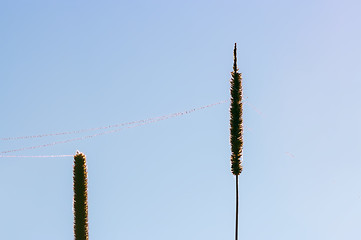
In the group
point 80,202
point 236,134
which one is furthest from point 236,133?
point 80,202

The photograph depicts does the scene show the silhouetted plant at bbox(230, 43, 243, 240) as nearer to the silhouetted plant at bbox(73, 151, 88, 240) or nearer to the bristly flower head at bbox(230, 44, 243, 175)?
the bristly flower head at bbox(230, 44, 243, 175)

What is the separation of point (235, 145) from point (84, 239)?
932 cm

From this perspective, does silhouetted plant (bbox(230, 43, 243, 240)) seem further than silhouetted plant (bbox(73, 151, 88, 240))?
Yes

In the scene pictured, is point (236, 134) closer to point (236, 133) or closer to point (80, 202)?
point (236, 133)

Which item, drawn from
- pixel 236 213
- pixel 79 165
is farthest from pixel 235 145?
pixel 79 165

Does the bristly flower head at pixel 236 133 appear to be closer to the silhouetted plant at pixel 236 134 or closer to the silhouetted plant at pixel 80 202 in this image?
the silhouetted plant at pixel 236 134

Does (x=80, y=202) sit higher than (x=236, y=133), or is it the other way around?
(x=236, y=133)

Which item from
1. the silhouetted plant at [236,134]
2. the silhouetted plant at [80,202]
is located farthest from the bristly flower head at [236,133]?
the silhouetted plant at [80,202]

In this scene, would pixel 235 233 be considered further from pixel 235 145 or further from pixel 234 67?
pixel 234 67

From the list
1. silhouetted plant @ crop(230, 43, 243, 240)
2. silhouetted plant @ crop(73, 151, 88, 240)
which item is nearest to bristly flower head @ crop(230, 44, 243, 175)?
silhouetted plant @ crop(230, 43, 243, 240)

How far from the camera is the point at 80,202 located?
34.7m

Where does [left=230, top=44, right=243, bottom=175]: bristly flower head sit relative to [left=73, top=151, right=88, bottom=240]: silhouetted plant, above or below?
above

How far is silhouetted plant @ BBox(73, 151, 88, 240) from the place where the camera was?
34.7m

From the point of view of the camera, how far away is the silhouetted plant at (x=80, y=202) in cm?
3469
